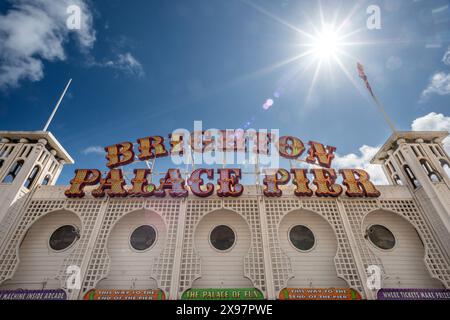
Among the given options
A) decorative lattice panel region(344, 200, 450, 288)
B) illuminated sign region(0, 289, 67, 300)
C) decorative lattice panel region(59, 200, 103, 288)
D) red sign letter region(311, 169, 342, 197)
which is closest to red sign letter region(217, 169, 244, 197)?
red sign letter region(311, 169, 342, 197)

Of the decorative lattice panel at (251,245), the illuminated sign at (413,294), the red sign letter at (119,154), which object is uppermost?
the red sign letter at (119,154)

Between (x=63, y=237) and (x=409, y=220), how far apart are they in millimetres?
25204

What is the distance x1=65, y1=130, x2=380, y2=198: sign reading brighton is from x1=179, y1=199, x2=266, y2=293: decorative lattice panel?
2.99 feet

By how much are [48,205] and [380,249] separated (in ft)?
80.5

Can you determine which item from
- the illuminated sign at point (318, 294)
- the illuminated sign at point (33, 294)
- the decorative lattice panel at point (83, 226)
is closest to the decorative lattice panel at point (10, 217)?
the decorative lattice panel at point (83, 226)

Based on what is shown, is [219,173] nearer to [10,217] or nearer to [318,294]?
[318,294]

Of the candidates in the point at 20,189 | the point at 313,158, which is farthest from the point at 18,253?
the point at 313,158

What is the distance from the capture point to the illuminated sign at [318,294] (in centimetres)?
1318

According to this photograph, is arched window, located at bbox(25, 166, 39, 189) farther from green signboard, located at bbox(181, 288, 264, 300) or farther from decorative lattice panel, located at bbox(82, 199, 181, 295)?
green signboard, located at bbox(181, 288, 264, 300)

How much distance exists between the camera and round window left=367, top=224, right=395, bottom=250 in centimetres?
1584

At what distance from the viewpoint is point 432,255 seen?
48.1 feet

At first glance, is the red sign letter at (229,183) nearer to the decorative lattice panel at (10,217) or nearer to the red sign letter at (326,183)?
the red sign letter at (326,183)

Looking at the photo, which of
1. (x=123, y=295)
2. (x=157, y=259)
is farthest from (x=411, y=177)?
(x=123, y=295)

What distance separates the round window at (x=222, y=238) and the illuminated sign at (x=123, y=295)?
459 cm
